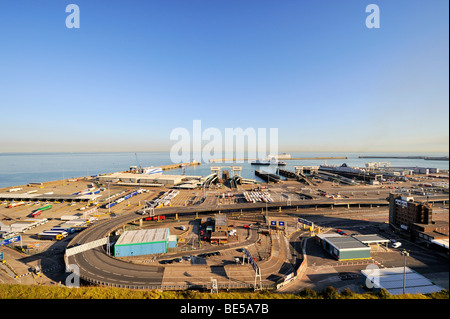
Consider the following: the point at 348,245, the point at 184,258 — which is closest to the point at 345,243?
the point at 348,245

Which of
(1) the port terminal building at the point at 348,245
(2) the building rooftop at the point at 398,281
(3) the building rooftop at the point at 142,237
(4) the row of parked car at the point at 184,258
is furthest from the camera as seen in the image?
(3) the building rooftop at the point at 142,237

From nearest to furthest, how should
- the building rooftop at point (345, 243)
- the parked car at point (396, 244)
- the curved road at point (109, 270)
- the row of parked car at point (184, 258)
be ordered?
the curved road at point (109, 270)
the row of parked car at point (184, 258)
the building rooftop at point (345, 243)
the parked car at point (396, 244)

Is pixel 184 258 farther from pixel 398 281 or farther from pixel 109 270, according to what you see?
pixel 398 281

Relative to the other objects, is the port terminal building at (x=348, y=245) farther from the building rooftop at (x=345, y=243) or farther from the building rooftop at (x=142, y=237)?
the building rooftop at (x=142, y=237)

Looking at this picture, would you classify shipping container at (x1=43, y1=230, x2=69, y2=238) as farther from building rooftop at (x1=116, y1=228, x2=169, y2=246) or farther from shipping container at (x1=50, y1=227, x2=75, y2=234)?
building rooftop at (x1=116, y1=228, x2=169, y2=246)

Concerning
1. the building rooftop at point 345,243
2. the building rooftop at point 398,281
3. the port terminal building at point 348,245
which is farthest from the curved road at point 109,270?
the building rooftop at point 345,243

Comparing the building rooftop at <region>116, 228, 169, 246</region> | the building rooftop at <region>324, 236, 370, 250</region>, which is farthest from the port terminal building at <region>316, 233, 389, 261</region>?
the building rooftop at <region>116, 228, 169, 246</region>
